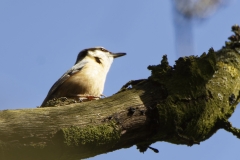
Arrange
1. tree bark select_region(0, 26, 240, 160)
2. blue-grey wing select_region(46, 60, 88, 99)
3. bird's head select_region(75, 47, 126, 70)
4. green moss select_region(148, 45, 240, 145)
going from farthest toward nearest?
bird's head select_region(75, 47, 126, 70) → blue-grey wing select_region(46, 60, 88, 99) → green moss select_region(148, 45, 240, 145) → tree bark select_region(0, 26, 240, 160)

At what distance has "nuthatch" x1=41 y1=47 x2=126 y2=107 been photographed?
21.1ft

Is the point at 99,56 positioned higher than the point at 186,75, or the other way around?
the point at 99,56

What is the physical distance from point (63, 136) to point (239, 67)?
239 centimetres

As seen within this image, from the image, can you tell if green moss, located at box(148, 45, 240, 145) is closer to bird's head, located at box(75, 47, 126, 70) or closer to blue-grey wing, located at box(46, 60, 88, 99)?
blue-grey wing, located at box(46, 60, 88, 99)

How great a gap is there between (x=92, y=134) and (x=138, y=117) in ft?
1.45

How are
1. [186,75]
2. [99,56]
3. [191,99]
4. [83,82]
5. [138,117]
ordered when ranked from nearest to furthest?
[138,117] → [191,99] → [186,75] → [83,82] → [99,56]

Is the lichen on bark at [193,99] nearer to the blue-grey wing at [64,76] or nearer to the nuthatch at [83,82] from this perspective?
the nuthatch at [83,82]

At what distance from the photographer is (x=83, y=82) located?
21.4 ft

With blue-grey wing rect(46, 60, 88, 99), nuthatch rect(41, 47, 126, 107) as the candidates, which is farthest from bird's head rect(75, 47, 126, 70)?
blue-grey wing rect(46, 60, 88, 99)

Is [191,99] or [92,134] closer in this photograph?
[92,134]

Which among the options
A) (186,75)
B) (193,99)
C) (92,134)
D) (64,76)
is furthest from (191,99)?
(64,76)

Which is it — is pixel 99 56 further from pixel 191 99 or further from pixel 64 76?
pixel 191 99

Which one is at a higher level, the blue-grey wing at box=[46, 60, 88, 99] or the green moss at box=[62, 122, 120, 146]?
the blue-grey wing at box=[46, 60, 88, 99]

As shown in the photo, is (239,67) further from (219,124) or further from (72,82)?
(72,82)
